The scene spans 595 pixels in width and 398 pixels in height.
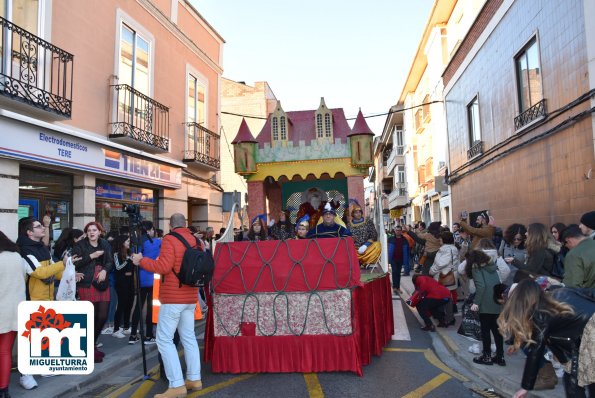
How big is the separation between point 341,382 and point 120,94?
8.58 metres

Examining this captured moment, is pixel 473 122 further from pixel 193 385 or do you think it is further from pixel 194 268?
pixel 193 385

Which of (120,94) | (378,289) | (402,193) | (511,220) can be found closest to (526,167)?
(511,220)

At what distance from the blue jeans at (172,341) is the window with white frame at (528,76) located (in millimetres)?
8445

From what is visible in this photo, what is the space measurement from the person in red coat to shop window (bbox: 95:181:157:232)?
7.20m

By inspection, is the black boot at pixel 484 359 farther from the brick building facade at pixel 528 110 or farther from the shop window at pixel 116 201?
the shop window at pixel 116 201

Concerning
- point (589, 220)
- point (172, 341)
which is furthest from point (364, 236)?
point (172, 341)

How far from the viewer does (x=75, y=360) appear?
13.5ft

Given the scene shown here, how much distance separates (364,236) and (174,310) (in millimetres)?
4384

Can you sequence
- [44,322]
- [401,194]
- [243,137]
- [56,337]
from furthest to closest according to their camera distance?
[401,194]
[243,137]
[44,322]
[56,337]

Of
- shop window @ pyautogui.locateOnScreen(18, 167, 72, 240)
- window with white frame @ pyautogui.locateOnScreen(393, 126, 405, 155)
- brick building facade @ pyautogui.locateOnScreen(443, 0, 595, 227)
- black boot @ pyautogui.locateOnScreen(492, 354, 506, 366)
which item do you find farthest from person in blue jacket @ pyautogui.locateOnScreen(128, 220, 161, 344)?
window with white frame @ pyautogui.locateOnScreen(393, 126, 405, 155)

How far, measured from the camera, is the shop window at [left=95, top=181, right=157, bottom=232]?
10477mm

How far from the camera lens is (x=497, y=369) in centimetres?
516

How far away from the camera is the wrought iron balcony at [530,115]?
361 inches

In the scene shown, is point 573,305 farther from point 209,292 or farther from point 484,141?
point 484,141
